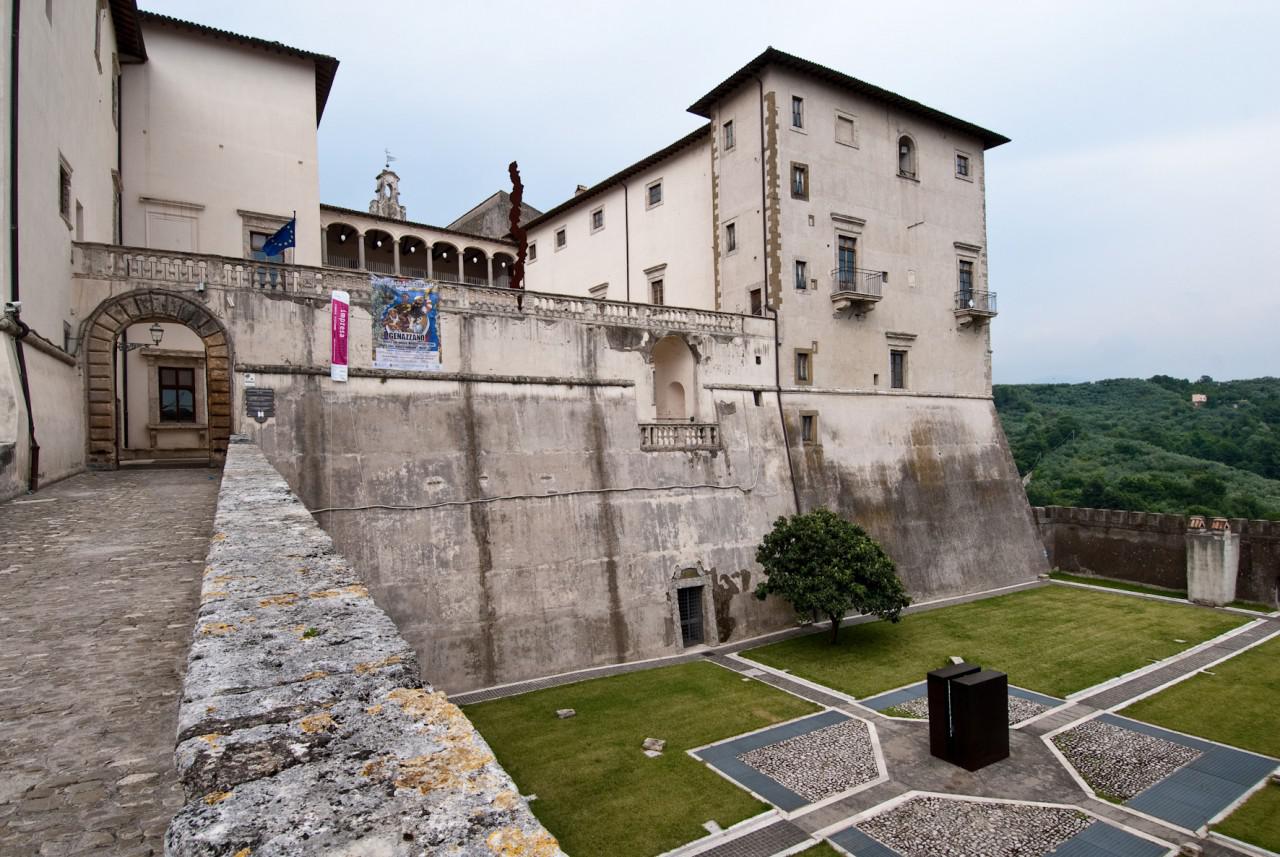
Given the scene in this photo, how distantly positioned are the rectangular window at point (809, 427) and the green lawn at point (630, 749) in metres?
9.07

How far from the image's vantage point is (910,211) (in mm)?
27094

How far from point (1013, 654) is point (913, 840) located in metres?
10.2

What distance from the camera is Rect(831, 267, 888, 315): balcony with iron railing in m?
24.3

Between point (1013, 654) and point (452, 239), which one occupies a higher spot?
→ point (452, 239)

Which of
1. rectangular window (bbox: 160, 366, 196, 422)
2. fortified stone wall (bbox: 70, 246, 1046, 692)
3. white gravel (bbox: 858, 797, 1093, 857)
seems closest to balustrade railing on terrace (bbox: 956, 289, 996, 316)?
fortified stone wall (bbox: 70, 246, 1046, 692)

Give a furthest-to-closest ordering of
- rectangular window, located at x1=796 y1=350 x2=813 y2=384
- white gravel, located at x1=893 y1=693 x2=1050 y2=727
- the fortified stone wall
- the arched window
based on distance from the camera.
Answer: the arched window, rectangular window, located at x1=796 y1=350 x2=813 y2=384, the fortified stone wall, white gravel, located at x1=893 y1=693 x2=1050 y2=727

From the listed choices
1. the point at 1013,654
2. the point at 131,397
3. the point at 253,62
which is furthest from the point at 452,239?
the point at 1013,654

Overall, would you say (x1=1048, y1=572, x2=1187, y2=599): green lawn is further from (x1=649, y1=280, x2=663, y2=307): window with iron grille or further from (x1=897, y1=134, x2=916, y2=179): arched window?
(x1=649, y1=280, x2=663, y2=307): window with iron grille

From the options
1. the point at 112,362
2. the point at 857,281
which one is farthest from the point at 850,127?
the point at 112,362

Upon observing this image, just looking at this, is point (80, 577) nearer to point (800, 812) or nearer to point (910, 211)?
point (800, 812)

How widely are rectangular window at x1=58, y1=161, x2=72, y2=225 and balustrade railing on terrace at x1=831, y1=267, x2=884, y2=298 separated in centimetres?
2132

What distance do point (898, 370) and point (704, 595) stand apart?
12.8 metres

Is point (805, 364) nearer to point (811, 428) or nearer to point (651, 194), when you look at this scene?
point (811, 428)

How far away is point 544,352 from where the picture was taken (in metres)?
19.3
